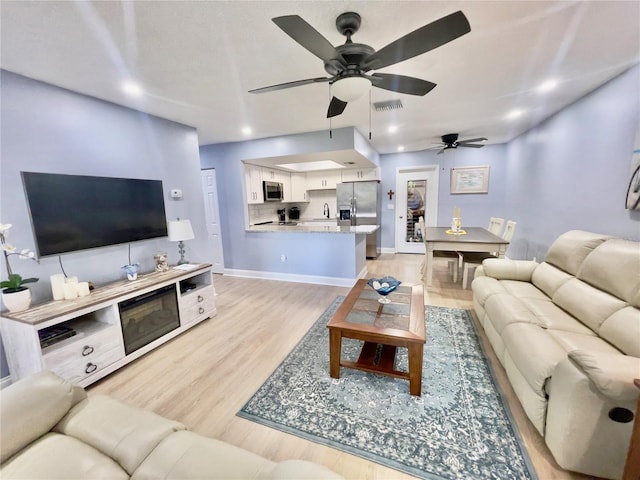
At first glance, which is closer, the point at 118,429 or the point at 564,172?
the point at 118,429

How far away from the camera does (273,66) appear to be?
2.07 m

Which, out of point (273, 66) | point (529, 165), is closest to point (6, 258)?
point (273, 66)

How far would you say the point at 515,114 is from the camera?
354cm

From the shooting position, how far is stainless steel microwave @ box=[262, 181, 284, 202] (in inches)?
205

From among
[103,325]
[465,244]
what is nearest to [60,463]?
[103,325]

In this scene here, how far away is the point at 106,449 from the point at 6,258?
1916 mm

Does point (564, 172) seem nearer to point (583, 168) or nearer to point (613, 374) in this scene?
point (583, 168)

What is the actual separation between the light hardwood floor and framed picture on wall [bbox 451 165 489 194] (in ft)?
9.48

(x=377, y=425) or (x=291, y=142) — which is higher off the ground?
(x=291, y=142)

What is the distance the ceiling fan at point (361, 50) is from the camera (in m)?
1.23

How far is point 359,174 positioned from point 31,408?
579 cm

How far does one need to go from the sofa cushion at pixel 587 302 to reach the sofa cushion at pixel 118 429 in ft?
8.55

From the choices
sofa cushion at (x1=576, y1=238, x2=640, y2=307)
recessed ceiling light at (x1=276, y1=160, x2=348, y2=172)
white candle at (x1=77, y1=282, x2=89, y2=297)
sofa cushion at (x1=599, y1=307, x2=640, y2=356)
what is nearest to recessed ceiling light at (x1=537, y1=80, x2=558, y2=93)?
sofa cushion at (x1=576, y1=238, x2=640, y2=307)

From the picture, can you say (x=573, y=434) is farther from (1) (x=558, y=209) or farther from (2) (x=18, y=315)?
(2) (x=18, y=315)
